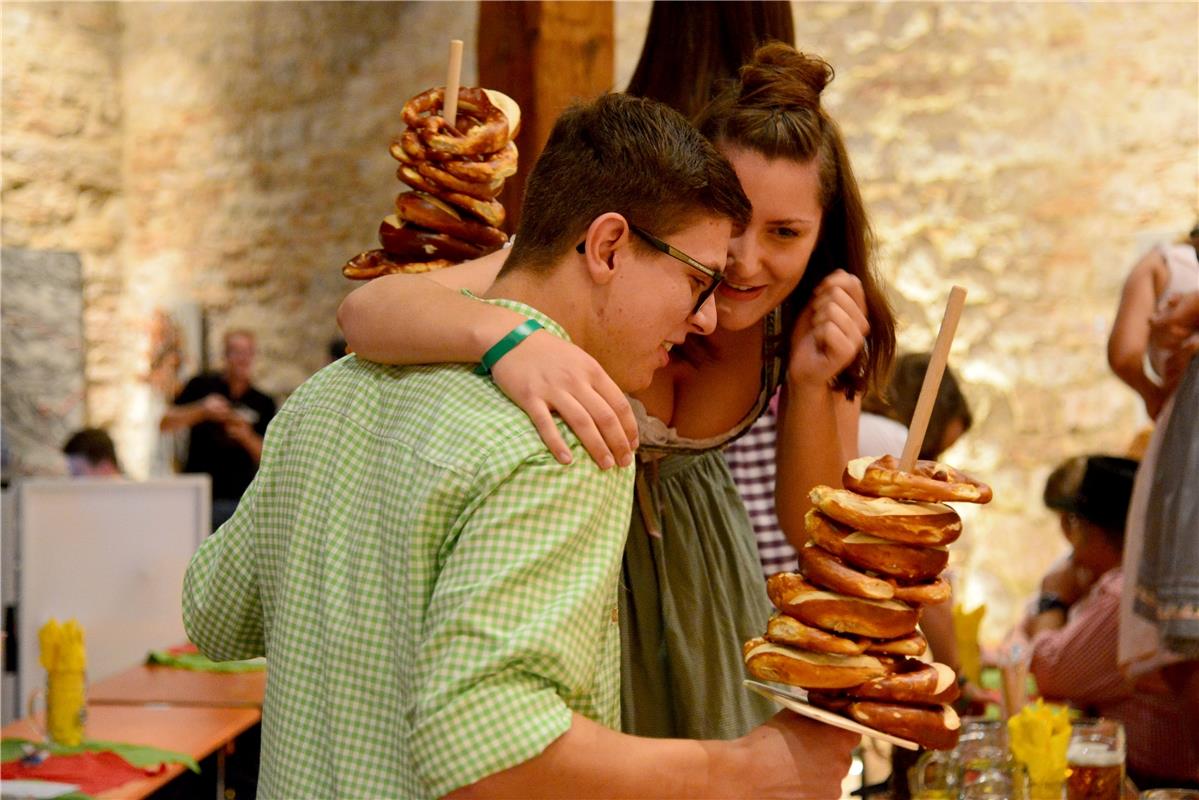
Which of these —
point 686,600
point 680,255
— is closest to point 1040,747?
point 686,600

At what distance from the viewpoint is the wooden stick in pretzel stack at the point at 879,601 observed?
1561 mm

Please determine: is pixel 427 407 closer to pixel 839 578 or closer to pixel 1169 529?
pixel 839 578

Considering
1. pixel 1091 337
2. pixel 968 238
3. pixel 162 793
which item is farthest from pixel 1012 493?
pixel 162 793

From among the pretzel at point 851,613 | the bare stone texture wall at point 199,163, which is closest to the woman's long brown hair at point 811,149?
the pretzel at point 851,613

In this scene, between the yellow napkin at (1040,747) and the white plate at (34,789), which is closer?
the yellow napkin at (1040,747)

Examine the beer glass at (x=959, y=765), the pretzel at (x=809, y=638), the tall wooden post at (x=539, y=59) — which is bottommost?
the beer glass at (x=959, y=765)

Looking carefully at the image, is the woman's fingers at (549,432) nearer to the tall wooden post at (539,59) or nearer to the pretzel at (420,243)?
the pretzel at (420,243)

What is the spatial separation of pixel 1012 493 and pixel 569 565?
21.4 ft

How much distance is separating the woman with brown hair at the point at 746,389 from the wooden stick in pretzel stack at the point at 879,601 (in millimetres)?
491

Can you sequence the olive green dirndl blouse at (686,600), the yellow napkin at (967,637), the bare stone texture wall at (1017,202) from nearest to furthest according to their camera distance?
1. the olive green dirndl blouse at (686,600)
2. the yellow napkin at (967,637)
3. the bare stone texture wall at (1017,202)

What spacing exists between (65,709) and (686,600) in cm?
196

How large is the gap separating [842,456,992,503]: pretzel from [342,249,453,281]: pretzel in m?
0.96

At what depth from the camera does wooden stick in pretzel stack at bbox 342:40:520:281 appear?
2.29 metres

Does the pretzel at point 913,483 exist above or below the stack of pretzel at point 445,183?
below
